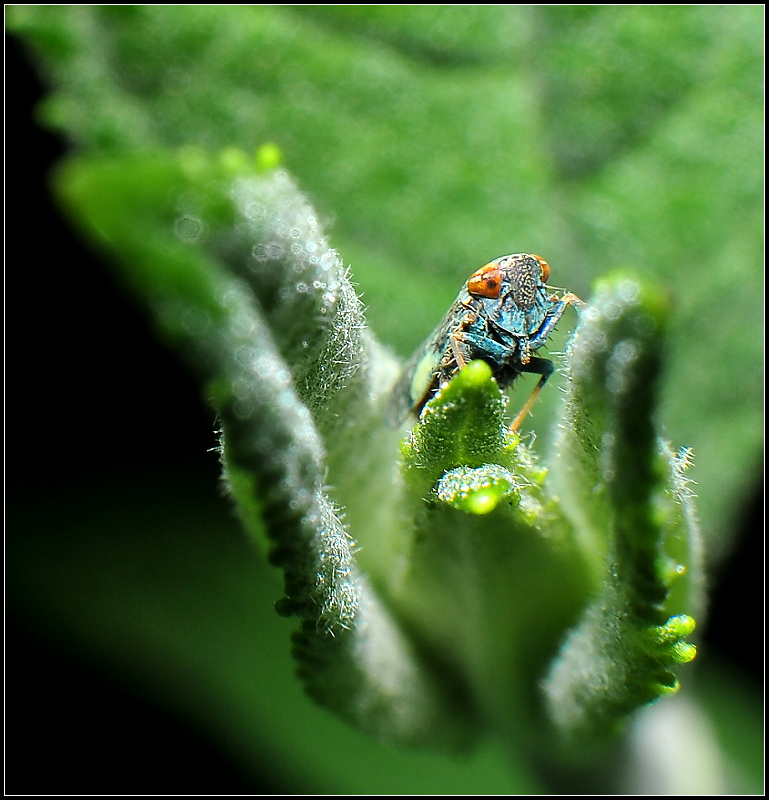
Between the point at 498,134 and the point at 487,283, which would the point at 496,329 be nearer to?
the point at 487,283

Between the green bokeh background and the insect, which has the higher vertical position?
the green bokeh background

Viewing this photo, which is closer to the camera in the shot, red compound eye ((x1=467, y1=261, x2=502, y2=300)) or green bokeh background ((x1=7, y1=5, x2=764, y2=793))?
red compound eye ((x1=467, y1=261, x2=502, y2=300))

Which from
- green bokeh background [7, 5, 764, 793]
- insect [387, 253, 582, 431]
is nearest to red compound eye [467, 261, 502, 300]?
insect [387, 253, 582, 431]

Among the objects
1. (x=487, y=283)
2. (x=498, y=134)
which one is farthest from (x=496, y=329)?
(x=498, y=134)

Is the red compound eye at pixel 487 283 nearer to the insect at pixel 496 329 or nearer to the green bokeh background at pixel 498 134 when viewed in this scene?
the insect at pixel 496 329

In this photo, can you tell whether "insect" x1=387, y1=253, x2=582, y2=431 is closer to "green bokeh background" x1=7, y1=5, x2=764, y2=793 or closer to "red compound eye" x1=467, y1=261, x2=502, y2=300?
"red compound eye" x1=467, y1=261, x2=502, y2=300

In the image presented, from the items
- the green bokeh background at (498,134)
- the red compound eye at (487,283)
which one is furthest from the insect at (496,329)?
the green bokeh background at (498,134)
